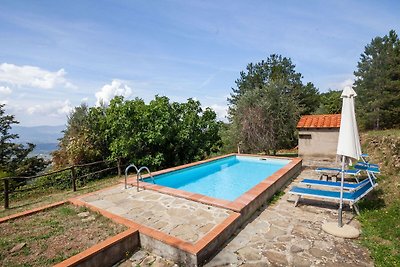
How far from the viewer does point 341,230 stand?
467 cm

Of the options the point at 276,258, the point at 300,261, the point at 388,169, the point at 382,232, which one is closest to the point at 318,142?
the point at 388,169

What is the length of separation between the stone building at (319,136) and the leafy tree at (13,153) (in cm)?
2101

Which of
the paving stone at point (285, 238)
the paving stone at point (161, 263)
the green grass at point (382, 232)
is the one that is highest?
the paving stone at point (161, 263)

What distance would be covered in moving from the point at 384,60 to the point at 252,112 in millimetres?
15078

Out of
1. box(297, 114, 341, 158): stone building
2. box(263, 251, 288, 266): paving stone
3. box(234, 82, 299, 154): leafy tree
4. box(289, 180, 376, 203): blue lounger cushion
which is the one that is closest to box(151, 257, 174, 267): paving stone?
box(263, 251, 288, 266): paving stone

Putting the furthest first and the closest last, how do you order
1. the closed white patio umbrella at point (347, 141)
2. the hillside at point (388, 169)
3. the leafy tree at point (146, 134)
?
the leafy tree at point (146, 134), the hillside at point (388, 169), the closed white patio umbrella at point (347, 141)

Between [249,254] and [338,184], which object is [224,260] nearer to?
[249,254]

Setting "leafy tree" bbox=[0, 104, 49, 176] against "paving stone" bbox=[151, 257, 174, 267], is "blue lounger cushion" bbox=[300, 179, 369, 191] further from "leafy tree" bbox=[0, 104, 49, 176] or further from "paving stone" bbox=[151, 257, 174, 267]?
"leafy tree" bbox=[0, 104, 49, 176]

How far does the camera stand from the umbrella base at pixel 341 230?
14.8 ft

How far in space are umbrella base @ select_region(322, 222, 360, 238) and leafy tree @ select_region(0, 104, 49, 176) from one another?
21.8 metres

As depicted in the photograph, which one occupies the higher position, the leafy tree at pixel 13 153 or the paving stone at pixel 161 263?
the leafy tree at pixel 13 153

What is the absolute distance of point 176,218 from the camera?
495 centimetres

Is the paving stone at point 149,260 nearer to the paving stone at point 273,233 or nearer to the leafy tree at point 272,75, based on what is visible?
the paving stone at point 273,233

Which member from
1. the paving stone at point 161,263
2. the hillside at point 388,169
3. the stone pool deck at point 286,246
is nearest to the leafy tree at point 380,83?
the hillside at point 388,169
